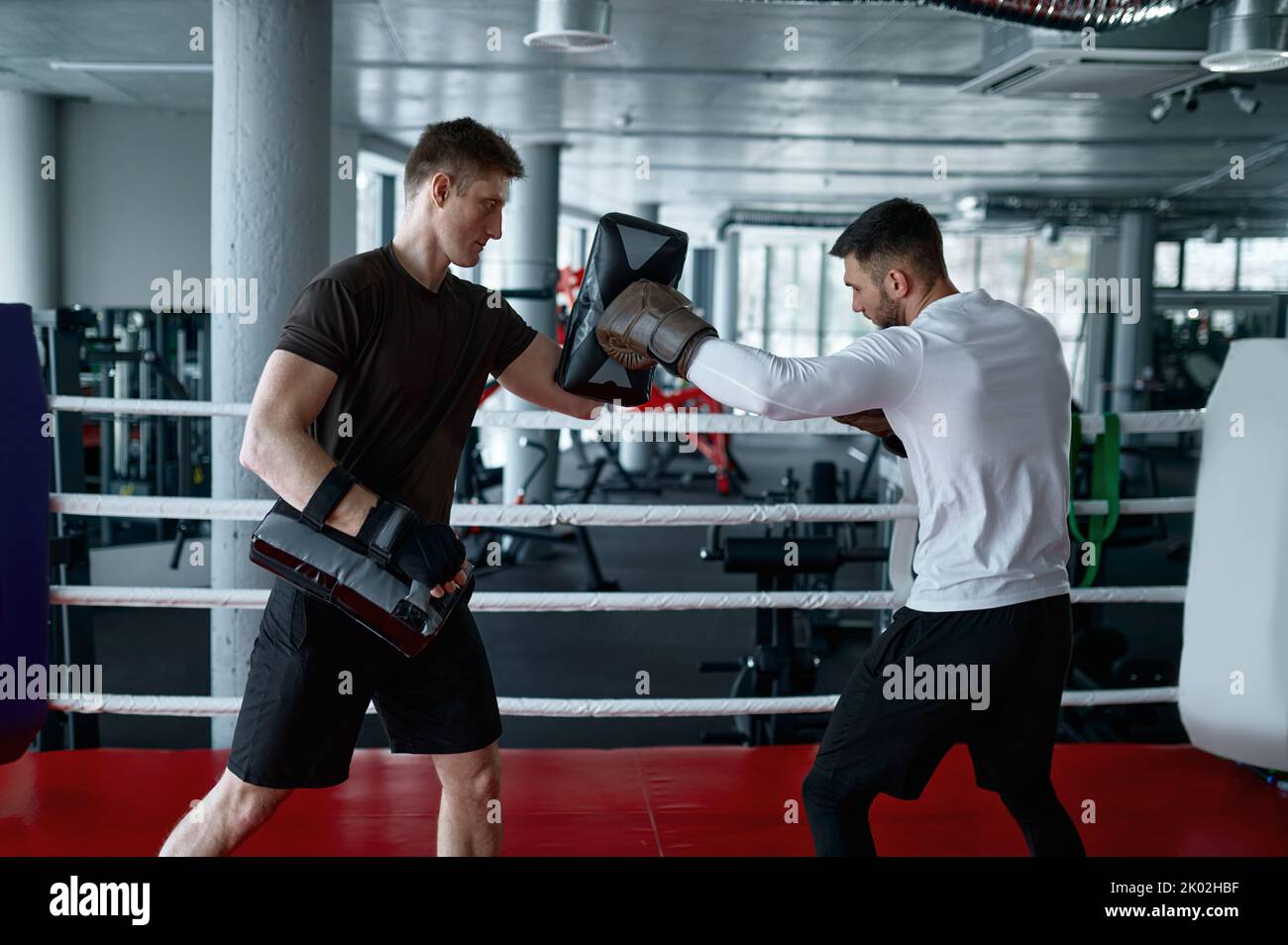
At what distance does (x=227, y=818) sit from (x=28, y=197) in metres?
6.74

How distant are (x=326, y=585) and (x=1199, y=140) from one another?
10181mm

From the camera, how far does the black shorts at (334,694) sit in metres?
2.06

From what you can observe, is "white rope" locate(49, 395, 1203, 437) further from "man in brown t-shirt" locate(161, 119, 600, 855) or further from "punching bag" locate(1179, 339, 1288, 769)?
"man in brown t-shirt" locate(161, 119, 600, 855)

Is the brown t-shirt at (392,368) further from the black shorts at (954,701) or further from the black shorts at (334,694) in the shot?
the black shorts at (954,701)

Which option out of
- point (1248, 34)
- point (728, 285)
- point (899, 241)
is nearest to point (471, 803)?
point (899, 241)

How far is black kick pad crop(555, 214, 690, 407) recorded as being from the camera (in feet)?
7.38

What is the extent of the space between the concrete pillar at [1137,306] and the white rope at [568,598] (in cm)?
1219

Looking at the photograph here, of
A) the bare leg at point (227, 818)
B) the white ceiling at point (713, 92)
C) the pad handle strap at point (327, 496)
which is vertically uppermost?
the white ceiling at point (713, 92)

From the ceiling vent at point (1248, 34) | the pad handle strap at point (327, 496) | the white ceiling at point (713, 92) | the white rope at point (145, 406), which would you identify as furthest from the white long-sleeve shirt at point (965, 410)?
the white ceiling at point (713, 92)

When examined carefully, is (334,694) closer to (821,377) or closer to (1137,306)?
(821,377)

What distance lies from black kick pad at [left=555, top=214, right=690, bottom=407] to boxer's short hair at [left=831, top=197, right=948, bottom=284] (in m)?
0.33

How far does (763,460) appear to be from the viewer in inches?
605
